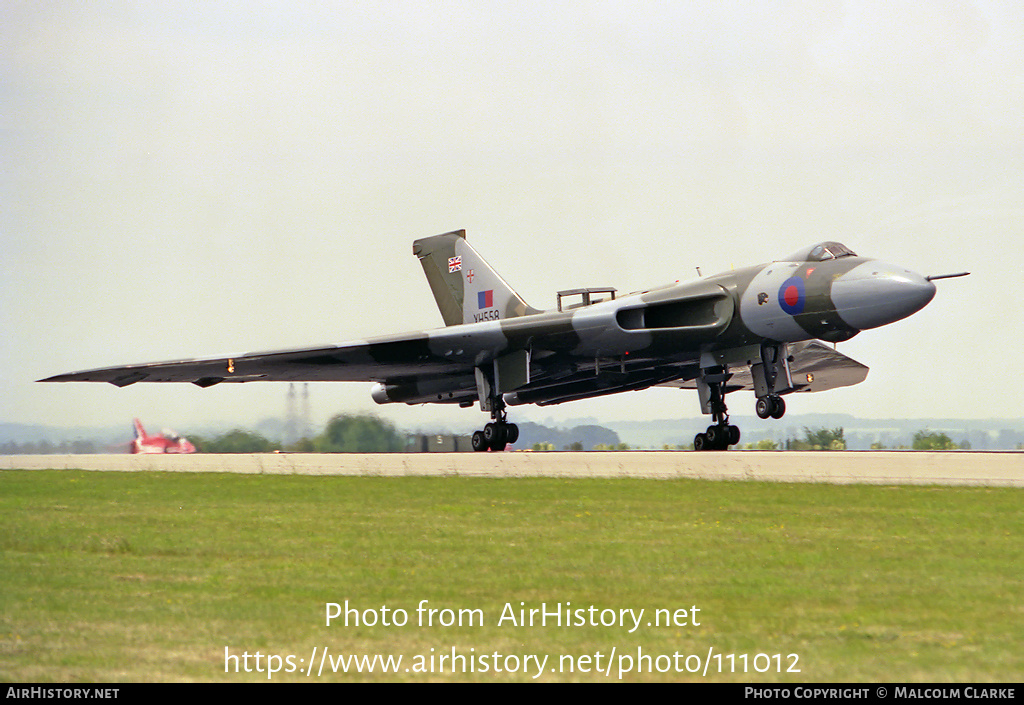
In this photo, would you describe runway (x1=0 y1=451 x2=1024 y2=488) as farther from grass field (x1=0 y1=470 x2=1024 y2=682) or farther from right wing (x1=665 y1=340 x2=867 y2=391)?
right wing (x1=665 y1=340 x2=867 y2=391)

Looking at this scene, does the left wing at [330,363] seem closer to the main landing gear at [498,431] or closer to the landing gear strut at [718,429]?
the main landing gear at [498,431]

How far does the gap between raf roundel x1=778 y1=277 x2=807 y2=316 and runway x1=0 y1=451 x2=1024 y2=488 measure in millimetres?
2157

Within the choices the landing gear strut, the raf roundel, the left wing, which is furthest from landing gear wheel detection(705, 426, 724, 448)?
the left wing

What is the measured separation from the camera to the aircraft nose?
14133mm

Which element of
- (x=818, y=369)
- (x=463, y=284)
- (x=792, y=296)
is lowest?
(x=818, y=369)

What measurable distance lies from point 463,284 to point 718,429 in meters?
6.69

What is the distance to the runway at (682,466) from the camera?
41.6ft

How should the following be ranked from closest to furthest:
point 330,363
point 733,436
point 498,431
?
1. point 733,436
2. point 330,363
3. point 498,431

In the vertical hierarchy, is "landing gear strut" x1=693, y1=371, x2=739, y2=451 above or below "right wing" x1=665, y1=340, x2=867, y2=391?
below

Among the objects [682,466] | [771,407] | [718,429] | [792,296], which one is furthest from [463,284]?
[682,466]

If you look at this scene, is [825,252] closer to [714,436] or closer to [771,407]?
[771,407]

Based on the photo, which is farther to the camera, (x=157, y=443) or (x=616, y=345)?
(x=157, y=443)

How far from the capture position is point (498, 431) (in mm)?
19141
